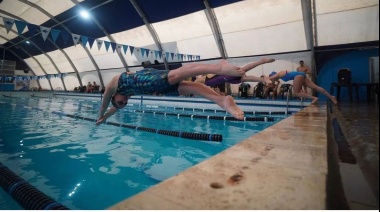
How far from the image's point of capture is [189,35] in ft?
46.6

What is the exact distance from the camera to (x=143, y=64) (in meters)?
17.1

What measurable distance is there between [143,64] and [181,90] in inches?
567

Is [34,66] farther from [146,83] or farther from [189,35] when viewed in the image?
[146,83]

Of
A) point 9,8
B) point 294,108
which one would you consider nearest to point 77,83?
point 9,8

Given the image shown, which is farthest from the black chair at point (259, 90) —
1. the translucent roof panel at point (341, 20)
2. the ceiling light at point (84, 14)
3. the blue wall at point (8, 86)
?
the blue wall at point (8, 86)

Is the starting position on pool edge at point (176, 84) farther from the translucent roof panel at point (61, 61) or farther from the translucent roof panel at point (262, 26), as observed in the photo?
the translucent roof panel at point (61, 61)

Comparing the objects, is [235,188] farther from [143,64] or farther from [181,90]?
[143,64]

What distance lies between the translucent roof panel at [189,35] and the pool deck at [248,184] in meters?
12.1


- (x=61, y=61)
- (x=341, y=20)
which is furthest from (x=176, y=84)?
(x=61, y=61)

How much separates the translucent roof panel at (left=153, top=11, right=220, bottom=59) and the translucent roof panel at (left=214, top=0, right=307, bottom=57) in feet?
3.27

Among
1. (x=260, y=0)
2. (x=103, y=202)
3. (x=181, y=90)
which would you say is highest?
(x=260, y=0)

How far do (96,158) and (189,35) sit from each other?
1174 cm

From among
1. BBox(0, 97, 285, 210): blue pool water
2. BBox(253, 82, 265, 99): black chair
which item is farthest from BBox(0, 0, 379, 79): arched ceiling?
BBox(0, 97, 285, 210): blue pool water

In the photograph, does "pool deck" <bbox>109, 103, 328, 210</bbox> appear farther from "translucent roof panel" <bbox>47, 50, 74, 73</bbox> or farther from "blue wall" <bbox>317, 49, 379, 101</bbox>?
"translucent roof panel" <bbox>47, 50, 74, 73</bbox>
